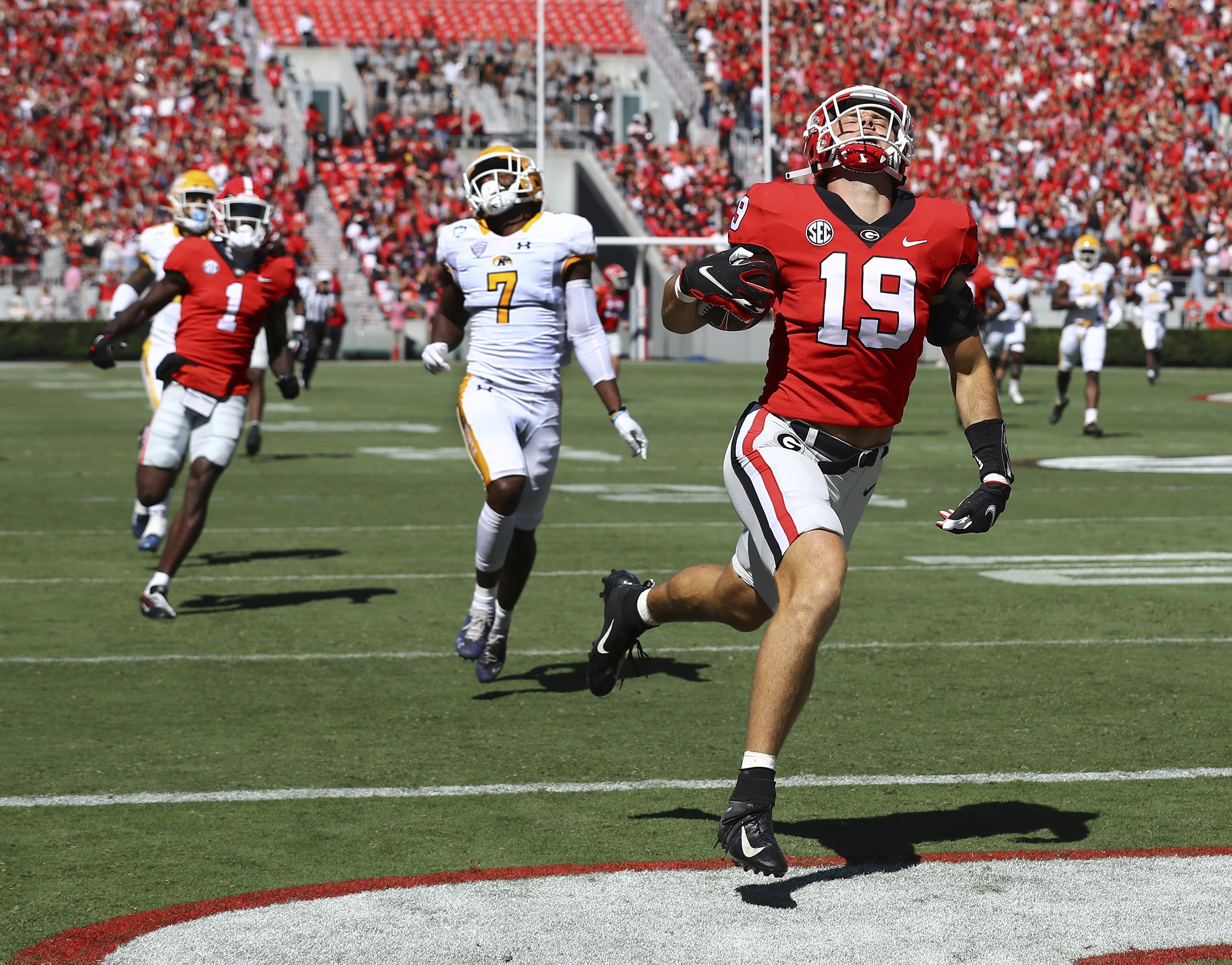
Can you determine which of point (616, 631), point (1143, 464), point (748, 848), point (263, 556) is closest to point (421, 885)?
point (748, 848)

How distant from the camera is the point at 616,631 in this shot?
195 inches

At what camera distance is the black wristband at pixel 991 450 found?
4141 mm

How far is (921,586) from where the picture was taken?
8391 millimetres

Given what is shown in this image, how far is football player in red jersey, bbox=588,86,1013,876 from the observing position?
Answer: 4.04 meters

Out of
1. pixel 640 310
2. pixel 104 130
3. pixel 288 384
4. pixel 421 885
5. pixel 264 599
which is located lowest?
pixel 640 310

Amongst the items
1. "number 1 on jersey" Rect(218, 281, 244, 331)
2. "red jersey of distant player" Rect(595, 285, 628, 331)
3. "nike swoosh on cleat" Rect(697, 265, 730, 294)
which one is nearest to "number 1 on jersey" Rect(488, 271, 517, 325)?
"number 1 on jersey" Rect(218, 281, 244, 331)

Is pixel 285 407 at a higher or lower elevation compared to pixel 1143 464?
lower

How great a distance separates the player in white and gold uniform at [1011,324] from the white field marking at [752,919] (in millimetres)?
18660

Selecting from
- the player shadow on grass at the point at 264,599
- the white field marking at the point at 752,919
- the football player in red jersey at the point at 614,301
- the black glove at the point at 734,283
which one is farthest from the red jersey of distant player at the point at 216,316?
the football player in red jersey at the point at 614,301

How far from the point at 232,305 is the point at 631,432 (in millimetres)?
Answer: 2686

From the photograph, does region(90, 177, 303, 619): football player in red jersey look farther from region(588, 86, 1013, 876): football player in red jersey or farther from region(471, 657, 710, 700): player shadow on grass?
region(588, 86, 1013, 876): football player in red jersey

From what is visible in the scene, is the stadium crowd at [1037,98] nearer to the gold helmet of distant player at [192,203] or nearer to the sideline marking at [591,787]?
the gold helmet of distant player at [192,203]

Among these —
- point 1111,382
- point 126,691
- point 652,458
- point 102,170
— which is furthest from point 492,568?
point 102,170

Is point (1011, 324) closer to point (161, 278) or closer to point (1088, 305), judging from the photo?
point (1088, 305)
